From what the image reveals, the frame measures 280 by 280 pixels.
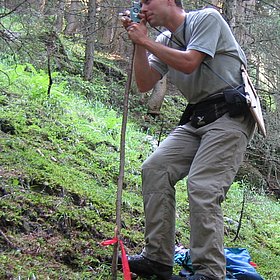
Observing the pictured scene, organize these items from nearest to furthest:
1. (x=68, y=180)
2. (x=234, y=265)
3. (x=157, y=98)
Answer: (x=234, y=265) < (x=68, y=180) < (x=157, y=98)

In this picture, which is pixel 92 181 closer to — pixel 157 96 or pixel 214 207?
pixel 214 207

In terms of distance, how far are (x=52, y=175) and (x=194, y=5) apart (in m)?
7.89

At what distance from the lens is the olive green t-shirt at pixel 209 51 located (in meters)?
3.29

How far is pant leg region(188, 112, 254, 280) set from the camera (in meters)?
3.22

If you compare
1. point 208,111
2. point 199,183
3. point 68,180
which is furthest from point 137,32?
point 68,180

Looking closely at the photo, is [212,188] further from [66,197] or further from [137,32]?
[66,197]

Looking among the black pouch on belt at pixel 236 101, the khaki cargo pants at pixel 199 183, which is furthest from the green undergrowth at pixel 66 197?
the black pouch on belt at pixel 236 101

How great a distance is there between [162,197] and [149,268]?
0.55 metres

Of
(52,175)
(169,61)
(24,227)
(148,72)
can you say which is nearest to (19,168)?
(52,175)

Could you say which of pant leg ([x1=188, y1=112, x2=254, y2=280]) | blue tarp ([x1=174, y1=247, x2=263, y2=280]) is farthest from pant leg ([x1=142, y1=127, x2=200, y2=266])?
blue tarp ([x1=174, y1=247, x2=263, y2=280])

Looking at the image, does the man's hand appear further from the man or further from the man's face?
the man's face

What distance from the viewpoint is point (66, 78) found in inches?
453

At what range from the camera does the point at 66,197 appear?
14.5 feet

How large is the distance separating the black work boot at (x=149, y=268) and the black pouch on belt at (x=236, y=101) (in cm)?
127
